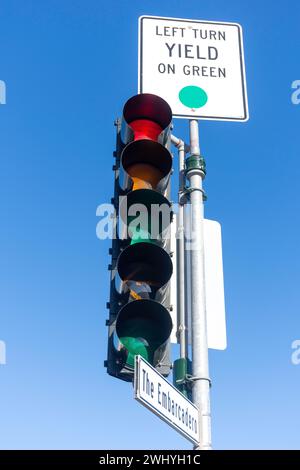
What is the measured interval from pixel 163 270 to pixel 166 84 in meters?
2.16

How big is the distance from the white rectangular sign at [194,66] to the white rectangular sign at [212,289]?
104cm

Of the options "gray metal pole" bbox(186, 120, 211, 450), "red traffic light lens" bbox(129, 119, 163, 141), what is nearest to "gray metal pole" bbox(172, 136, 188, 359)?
"gray metal pole" bbox(186, 120, 211, 450)

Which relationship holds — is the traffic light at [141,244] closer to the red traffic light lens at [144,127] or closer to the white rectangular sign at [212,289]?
the red traffic light lens at [144,127]

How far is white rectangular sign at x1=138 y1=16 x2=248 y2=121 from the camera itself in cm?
487

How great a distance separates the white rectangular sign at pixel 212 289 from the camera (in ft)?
13.5

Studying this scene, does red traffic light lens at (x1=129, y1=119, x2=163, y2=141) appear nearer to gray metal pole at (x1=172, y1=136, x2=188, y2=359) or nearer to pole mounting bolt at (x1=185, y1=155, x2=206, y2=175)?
pole mounting bolt at (x1=185, y1=155, x2=206, y2=175)

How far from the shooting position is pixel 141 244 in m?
3.36

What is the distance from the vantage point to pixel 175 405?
10.2 feet

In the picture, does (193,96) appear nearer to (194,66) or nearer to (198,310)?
(194,66)

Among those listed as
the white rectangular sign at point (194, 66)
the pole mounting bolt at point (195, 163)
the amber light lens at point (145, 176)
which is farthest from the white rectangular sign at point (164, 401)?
the white rectangular sign at point (194, 66)

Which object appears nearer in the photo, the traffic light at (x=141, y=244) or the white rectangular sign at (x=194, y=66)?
the traffic light at (x=141, y=244)

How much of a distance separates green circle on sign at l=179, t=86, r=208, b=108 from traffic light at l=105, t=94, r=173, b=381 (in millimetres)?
830
